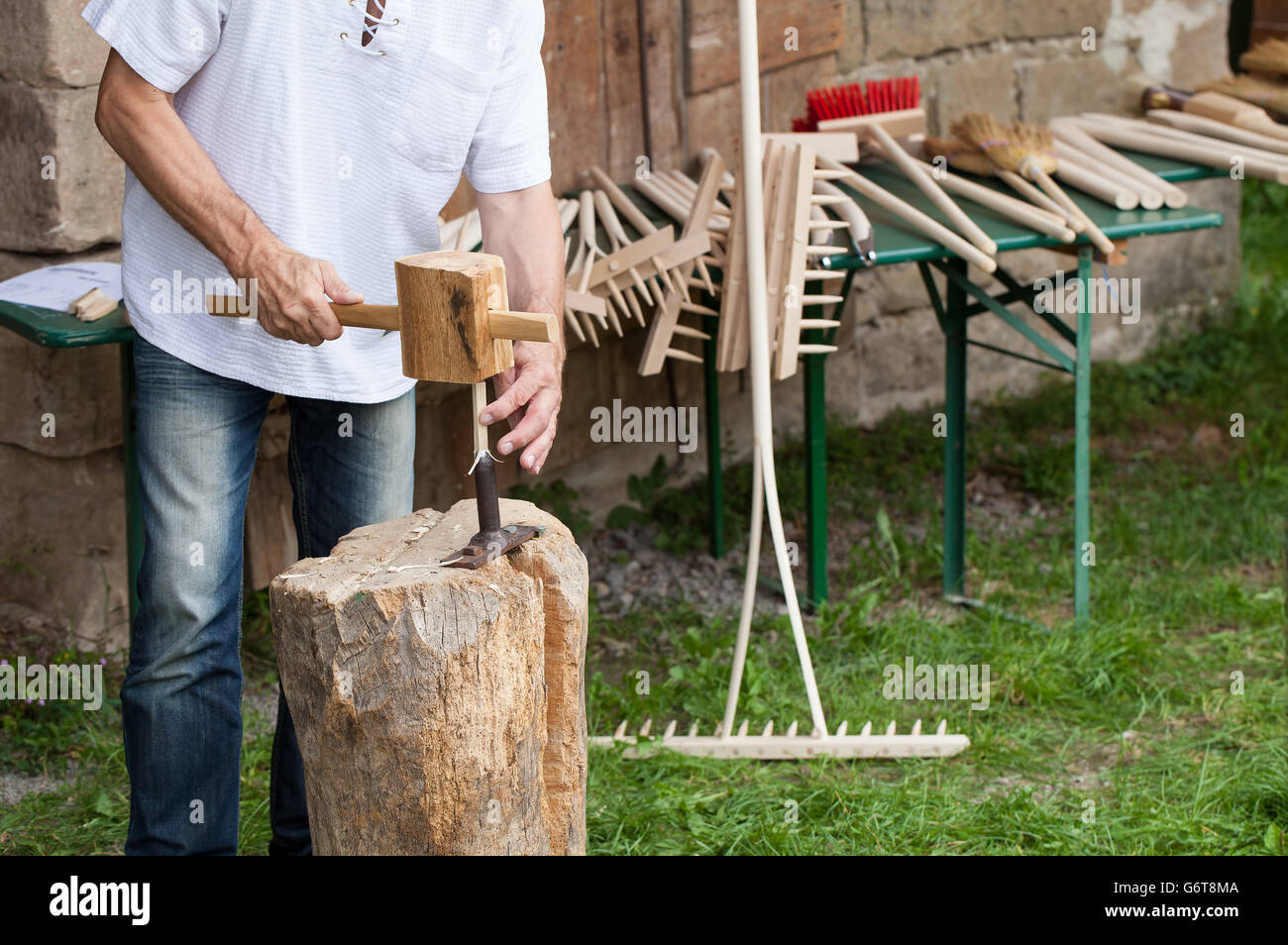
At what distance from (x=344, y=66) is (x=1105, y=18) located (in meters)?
4.39

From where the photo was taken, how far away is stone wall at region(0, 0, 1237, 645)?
11.7 ft

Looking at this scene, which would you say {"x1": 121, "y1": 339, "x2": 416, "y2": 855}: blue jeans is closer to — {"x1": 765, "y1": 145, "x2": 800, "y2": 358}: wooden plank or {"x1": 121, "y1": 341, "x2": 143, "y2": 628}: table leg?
{"x1": 121, "y1": 341, "x2": 143, "y2": 628}: table leg

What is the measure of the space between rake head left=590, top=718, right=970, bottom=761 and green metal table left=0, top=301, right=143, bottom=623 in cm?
124

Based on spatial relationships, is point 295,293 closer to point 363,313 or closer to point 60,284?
point 363,313

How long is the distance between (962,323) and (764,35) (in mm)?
1379

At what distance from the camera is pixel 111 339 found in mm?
3115

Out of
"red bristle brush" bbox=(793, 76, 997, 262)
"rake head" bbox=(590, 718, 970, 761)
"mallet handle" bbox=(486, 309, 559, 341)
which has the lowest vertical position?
"rake head" bbox=(590, 718, 970, 761)

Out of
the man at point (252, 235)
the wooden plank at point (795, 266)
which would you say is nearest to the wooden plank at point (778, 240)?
the wooden plank at point (795, 266)

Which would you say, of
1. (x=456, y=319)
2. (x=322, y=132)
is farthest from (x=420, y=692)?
(x=322, y=132)

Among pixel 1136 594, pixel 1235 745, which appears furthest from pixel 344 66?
pixel 1136 594

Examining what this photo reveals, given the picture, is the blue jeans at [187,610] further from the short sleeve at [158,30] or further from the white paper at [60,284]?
the white paper at [60,284]

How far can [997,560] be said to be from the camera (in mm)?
4727

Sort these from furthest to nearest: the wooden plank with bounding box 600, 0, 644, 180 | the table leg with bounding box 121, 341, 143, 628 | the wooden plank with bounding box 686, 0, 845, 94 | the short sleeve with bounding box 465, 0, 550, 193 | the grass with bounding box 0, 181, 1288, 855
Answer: the wooden plank with bounding box 686, 0, 845, 94, the wooden plank with bounding box 600, 0, 644, 180, the table leg with bounding box 121, 341, 143, 628, the grass with bounding box 0, 181, 1288, 855, the short sleeve with bounding box 465, 0, 550, 193

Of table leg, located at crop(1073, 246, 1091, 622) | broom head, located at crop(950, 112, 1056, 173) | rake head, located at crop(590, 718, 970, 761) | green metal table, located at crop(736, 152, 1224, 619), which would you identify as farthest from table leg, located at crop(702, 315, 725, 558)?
rake head, located at crop(590, 718, 970, 761)
